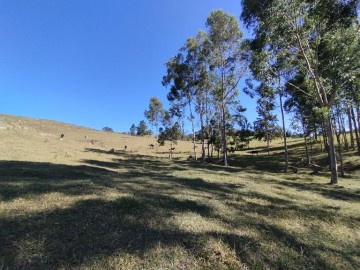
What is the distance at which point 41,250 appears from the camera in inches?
248

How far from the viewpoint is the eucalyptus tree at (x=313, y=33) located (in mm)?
21469

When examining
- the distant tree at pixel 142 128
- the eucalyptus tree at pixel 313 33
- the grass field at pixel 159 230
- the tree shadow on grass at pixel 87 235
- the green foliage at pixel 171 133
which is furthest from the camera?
the distant tree at pixel 142 128

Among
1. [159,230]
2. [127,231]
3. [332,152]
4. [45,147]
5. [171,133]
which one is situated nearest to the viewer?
[127,231]

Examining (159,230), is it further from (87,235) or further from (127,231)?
(87,235)

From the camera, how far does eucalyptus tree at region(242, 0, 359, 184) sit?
21469 millimetres

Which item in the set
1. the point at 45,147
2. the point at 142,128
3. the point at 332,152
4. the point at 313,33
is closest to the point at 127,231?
the point at 332,152

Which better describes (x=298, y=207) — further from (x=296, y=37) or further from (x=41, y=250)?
(x=296, y=37)

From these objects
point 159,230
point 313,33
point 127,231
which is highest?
point 313,33

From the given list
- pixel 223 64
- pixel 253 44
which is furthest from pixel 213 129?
pixel 253 44

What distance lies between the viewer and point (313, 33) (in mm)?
24359

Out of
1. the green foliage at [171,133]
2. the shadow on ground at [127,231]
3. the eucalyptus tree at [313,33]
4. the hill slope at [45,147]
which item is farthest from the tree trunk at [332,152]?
the green foliage at [171,133]

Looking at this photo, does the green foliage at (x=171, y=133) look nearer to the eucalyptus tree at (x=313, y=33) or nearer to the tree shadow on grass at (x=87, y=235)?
the eucalyptus tree at (x=313, y=33)

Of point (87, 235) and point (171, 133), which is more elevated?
point (171, 133)

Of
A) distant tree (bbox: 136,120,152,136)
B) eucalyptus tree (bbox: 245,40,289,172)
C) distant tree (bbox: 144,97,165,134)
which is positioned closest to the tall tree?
distant tree (bbox: 144,97,165,134)
